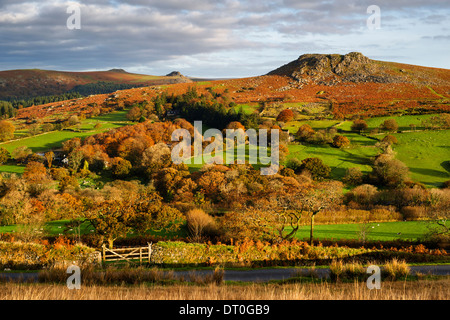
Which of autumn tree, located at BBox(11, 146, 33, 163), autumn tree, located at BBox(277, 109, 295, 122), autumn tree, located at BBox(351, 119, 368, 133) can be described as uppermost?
autumn tree, located at BBox(277, 109, 295, 122)

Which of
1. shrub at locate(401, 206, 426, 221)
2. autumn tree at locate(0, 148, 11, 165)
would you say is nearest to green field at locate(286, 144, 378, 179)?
shrub at locate(401, 206, 426, 221)

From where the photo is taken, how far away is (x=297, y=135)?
50.6 m

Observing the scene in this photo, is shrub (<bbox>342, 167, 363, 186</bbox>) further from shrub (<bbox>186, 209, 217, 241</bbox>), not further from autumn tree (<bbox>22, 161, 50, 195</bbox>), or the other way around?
autumn tree (<bbox>22, 161, 50, 195</bbox>)

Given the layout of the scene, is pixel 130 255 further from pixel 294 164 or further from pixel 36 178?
pixel 294 164

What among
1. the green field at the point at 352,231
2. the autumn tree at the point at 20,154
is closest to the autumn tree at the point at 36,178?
the autumn tree at the point at 20,154

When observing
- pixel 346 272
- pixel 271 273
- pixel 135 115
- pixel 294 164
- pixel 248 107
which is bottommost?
pixel 271 273

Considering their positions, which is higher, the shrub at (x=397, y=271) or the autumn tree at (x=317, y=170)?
the shrub at (x=397, y=271)

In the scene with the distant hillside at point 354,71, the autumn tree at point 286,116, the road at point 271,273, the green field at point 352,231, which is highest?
the distant hillside at point 354,71

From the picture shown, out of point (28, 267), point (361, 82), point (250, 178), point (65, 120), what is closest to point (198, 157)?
point (250, 178)

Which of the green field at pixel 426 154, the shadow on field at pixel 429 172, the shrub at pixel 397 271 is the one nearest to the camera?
the shrub at pixel 397 271

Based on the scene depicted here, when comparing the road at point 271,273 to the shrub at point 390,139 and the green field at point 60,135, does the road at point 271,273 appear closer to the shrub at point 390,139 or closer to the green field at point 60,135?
the shrub at point 390,139

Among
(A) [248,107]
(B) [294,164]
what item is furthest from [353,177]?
(A) [248,107]

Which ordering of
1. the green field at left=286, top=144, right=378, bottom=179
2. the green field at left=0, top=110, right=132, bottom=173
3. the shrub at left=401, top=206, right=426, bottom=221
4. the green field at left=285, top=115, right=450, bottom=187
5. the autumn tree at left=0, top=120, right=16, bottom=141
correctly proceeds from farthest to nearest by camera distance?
the autumn tree at left=0, top=120, right=16, bottom=141 < the green field at left=0, top=110, right=132, bottom=173 < the green field at left=286, top=144, right=378, bottom=179 < the green field at left=285, top=115, right=450, bottom=187 < the shrub at left=401, top=206, right=426, bottom=221
